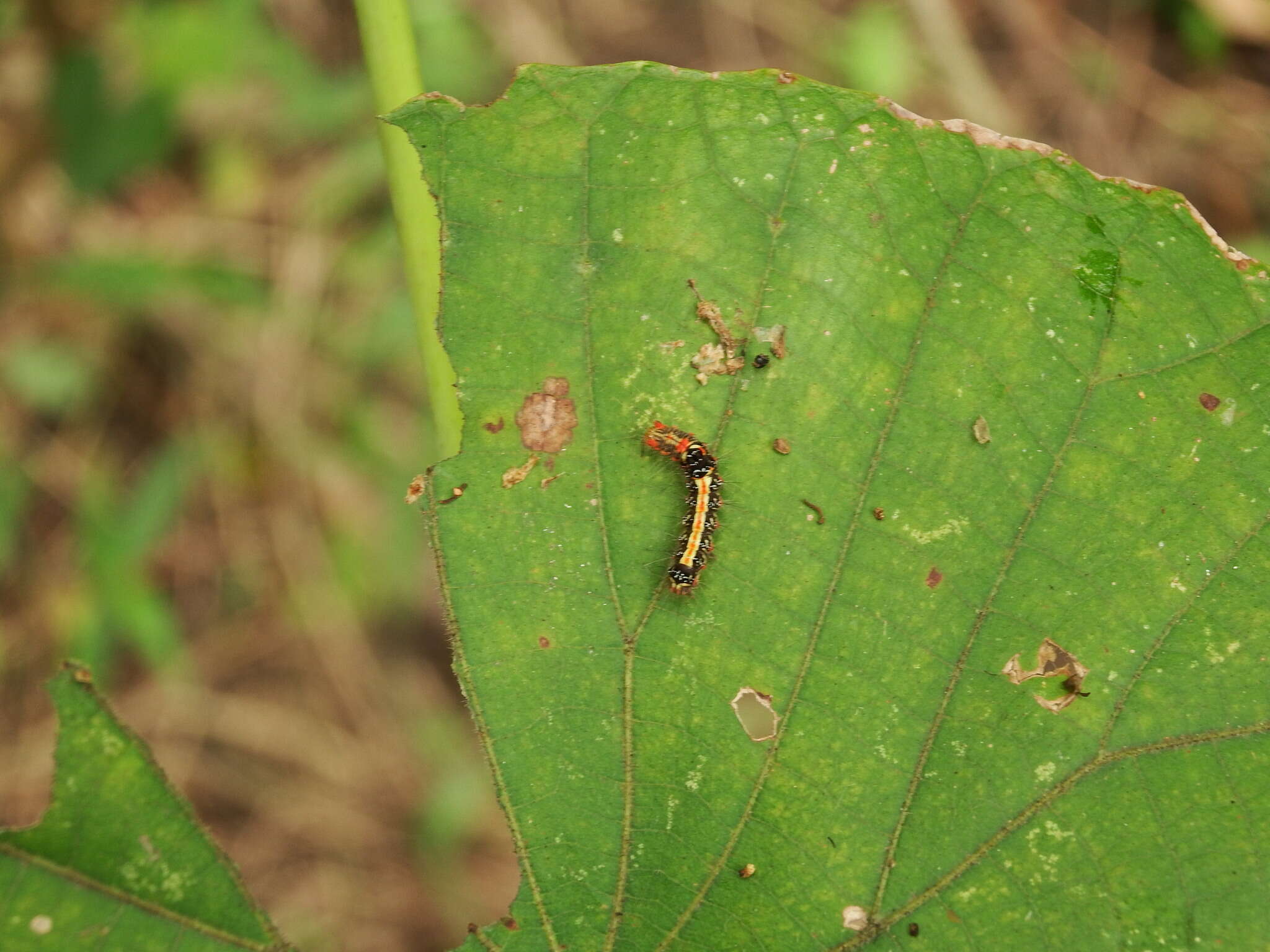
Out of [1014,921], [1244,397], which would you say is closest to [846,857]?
[1014,921]

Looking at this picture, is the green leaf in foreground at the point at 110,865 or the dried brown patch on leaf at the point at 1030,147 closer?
the dried brown patch on leaf at the point at 1030,147

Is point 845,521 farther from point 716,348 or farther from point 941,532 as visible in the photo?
point 716,348

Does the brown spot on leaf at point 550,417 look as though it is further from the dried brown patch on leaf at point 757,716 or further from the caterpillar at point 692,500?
the dried brown patch on leaf at point 757,716

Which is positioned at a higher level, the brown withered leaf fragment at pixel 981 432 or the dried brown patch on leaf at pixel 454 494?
the brown withered leaf fragment at pixel 981 432

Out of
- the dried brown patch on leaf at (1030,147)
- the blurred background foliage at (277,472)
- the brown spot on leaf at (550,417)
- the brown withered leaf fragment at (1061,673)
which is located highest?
the dried brown patch on leaf at (1030,147)

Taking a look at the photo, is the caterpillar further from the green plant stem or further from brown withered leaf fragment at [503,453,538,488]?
the green plant stem

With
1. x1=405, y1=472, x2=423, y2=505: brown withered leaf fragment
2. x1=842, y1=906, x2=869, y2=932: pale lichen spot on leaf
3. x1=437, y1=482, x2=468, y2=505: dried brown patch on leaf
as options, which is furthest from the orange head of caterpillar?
x1=842, y1=906, x2=869, y2=932: pale lichen spot on leaf

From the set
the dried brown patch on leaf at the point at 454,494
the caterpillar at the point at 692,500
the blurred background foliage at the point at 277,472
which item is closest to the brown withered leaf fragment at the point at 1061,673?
the caterpillar at the point at 692,500
